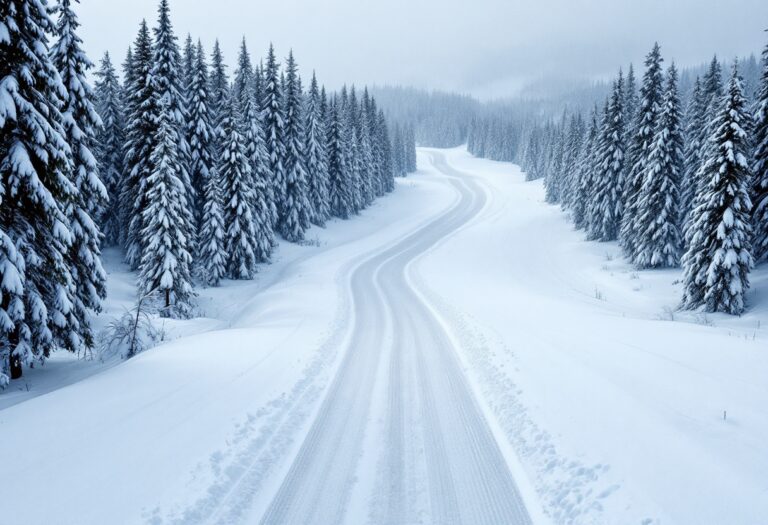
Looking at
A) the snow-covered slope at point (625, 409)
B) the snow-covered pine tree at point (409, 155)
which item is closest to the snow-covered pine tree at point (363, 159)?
the snow-covered slope at point (625, 409)

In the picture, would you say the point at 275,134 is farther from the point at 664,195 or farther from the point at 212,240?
the point at 664,195

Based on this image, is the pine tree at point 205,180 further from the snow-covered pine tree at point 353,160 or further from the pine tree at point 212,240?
the snow-covered pine tree at point 353,160

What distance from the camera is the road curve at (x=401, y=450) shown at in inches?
229

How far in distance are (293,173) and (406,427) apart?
39.0 meters

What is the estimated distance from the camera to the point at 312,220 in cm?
5041

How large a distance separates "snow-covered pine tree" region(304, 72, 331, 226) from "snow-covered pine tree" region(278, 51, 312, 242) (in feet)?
8.87

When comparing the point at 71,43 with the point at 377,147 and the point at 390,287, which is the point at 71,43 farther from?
the point at 377,147

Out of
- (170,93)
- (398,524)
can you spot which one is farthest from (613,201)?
(398,524)

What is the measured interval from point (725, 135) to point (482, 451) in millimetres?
25083

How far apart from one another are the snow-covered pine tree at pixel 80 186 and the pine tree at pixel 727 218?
29351mm

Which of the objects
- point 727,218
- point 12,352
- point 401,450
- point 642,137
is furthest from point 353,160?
point 401,450

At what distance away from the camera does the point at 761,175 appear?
84.2 feet

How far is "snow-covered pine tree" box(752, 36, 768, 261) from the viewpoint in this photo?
25.3m

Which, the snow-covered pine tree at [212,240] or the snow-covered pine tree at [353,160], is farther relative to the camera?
the snow-covered pine tree at [353,160]
